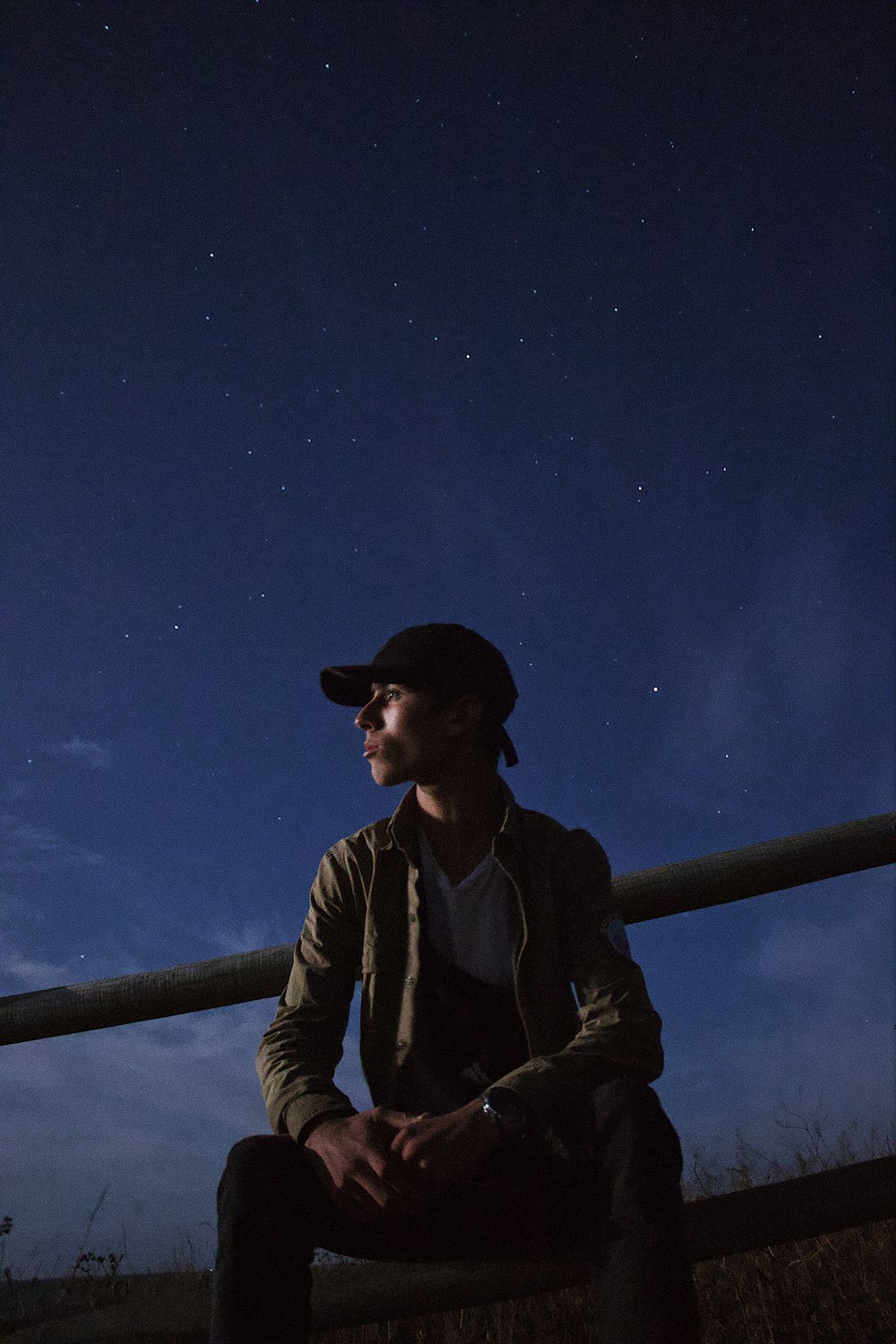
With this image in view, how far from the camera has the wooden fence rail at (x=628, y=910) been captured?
2236 mm

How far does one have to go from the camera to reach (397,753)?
2143 millimetres

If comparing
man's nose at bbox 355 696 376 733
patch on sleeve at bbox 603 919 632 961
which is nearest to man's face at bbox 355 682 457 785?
man's nose at bbox 355 696 376 733

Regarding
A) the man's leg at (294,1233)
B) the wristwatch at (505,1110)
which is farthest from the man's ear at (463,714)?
the man's leg at (294,1233)

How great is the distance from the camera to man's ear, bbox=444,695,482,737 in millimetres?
2223

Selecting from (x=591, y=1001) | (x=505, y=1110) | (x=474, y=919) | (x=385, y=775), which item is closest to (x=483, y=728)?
(x=385, y=775)

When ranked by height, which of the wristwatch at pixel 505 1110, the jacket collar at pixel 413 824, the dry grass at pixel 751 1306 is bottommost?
the dry grass at pixel 751 1306

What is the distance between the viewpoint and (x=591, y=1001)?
175 cm

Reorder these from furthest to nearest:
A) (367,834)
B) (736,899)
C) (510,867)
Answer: (736,899) → (367,834) → (510,867)

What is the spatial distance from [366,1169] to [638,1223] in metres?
0.49

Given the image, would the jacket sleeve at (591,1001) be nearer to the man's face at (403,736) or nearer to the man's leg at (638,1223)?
the man's leg at (638,1223)

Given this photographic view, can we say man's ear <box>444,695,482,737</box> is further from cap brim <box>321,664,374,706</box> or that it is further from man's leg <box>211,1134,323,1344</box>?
man's leg <box>211,1134,323,1344</box>

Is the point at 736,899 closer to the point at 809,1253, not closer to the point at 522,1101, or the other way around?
the point at 522,1101

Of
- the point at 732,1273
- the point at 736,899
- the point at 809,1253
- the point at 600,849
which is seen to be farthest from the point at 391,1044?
the point at 809,1253

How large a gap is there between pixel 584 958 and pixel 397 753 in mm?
707
